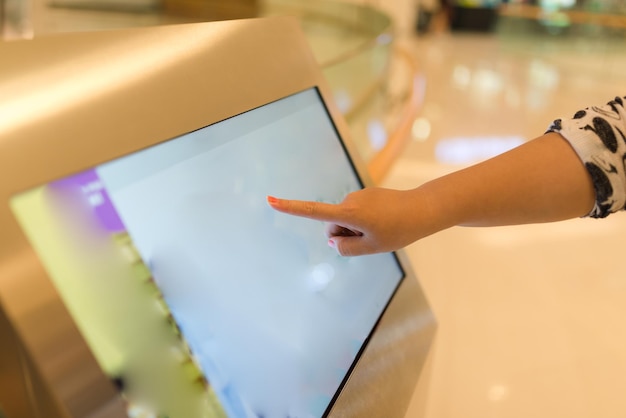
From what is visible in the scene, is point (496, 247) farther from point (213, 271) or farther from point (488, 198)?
point (213, 271)

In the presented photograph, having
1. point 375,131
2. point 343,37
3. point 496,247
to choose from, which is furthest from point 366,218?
point 343,37

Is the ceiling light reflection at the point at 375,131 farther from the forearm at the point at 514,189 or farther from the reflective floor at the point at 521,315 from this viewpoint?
the forearm at the point at 514,189

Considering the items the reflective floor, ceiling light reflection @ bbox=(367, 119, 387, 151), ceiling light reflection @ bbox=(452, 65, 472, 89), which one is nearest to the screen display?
the reflective floor

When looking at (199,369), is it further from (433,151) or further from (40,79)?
(433,151)

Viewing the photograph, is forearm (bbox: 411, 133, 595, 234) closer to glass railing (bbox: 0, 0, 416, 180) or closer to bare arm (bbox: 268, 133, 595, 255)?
bare arm (bbox: 268, 133, 595, 255)

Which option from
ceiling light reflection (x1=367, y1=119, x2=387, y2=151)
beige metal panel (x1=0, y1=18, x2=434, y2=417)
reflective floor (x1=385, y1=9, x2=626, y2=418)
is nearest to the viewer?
beige metal panel (x1=0, y1=18, x2=434, y2=417)

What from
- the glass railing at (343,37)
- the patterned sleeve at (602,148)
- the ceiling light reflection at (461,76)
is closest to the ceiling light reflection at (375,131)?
the glass railing at (343,37)

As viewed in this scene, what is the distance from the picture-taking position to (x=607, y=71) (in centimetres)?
376

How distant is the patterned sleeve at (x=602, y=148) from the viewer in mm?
392

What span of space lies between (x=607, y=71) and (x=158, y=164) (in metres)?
4.28

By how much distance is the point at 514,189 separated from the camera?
39 cm

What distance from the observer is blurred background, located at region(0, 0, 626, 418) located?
52cm

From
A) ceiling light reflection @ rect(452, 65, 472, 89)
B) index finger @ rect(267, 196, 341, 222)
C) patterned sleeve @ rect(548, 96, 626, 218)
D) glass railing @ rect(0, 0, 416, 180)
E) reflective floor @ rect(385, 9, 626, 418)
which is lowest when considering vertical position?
reflective floor @ rect(385, 9, 626, 418)

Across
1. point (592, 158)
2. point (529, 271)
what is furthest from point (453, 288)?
point (592, 158)
